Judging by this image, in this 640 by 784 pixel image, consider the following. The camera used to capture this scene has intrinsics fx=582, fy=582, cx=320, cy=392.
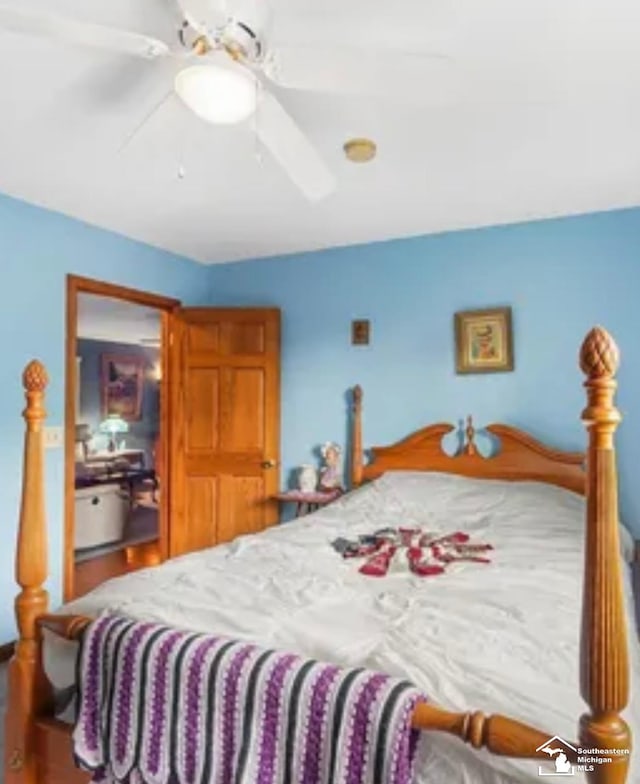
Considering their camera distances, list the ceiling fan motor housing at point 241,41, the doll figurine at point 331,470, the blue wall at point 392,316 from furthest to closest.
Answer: the doll figurine at point 331,470
the blue wall at point 392,316
the ceiling fan motor housing at point 241,41

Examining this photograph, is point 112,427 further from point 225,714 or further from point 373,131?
point 225,714

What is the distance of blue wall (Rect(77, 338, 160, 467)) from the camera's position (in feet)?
23.0

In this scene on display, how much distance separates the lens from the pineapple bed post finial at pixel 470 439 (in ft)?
11.3

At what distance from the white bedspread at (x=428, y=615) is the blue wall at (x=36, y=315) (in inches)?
56.2

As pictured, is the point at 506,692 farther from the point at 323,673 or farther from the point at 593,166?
the point at 593,166

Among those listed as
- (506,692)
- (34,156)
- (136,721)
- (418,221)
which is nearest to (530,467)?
(418,221)

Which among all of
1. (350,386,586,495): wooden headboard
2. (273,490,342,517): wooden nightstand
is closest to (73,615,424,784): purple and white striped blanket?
(273,490,342,517): wooden nightstand

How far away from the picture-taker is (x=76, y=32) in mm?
1382

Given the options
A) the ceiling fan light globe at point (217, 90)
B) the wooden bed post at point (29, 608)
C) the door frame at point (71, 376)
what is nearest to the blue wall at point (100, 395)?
the door frame at point (71, 376)

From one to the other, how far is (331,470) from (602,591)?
2.91m

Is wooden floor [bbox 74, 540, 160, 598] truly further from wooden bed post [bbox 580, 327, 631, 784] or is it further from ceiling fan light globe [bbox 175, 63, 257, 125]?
wooden bed post [bbox 580, 327, 631, 784]

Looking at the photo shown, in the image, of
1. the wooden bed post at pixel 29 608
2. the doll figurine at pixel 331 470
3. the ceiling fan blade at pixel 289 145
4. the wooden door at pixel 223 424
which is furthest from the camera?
the wooden door at pixel 223 424

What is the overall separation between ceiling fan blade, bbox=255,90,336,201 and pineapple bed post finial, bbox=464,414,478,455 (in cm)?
170

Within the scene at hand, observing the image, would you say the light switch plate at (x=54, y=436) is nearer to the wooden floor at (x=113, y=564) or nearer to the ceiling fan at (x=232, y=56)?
the wooden floor at (x=113, y=564)
